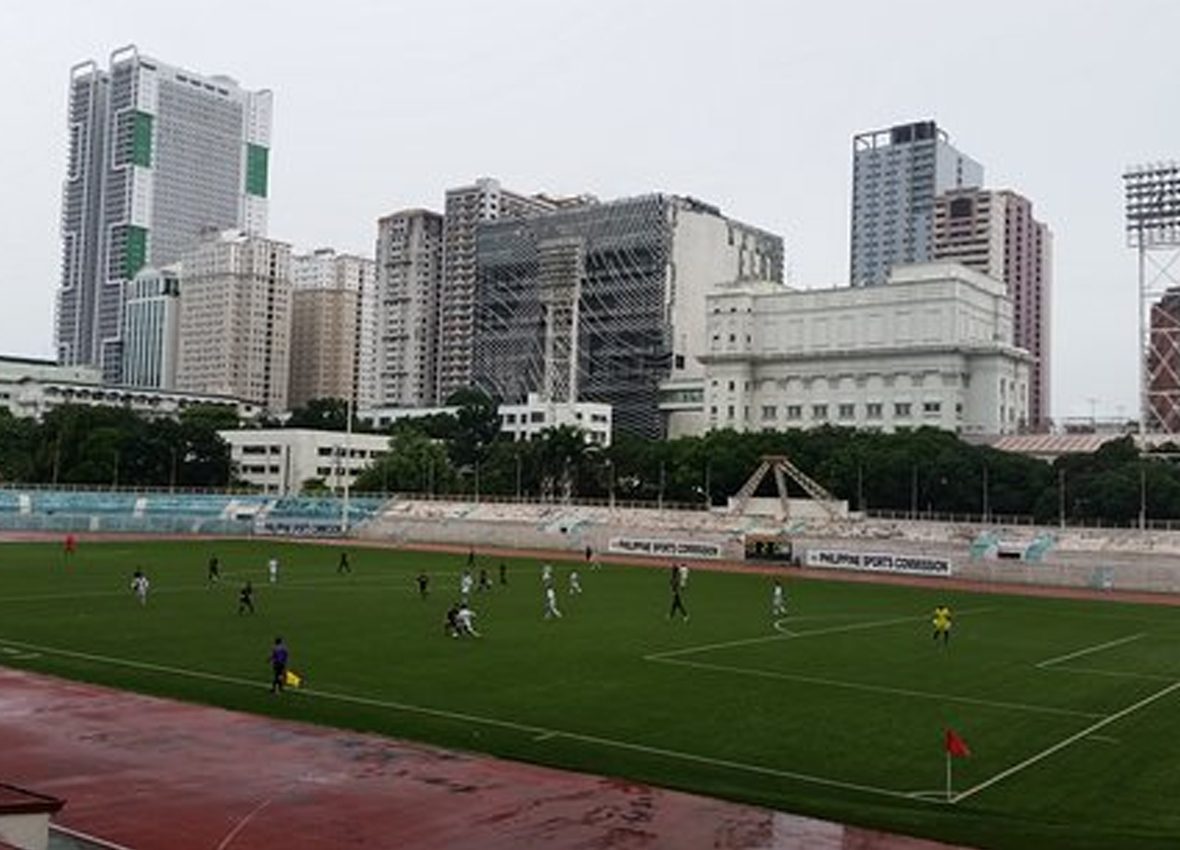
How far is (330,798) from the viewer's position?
60.0 ft

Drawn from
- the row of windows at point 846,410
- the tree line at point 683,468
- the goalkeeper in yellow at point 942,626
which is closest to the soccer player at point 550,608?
the goalkeeper in yellow at point 942,626

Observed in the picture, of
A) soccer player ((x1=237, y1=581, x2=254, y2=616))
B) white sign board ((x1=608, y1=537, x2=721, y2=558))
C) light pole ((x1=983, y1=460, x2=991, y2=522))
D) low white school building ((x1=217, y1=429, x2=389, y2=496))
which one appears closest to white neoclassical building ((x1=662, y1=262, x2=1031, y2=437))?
light pole ((x1=983, y1=460, x2=991, y2=522))

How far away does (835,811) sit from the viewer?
18.1 metres

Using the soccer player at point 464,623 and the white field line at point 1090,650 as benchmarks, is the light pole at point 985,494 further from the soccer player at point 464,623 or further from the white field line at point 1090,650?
the soccer player at point 464,623

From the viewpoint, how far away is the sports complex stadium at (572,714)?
17281mm

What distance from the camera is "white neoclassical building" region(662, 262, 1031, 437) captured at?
153125mm

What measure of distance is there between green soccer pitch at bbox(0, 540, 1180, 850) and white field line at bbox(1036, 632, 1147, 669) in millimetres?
201

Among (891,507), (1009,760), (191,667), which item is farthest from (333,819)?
(891,507)

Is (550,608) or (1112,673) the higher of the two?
(550,608)

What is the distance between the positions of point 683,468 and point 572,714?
9076 centimetres

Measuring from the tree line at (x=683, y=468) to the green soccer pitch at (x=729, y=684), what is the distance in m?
50.3

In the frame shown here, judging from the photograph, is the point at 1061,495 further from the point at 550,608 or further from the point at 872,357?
the point at 550,608

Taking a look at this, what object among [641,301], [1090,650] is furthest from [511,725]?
[641,301]

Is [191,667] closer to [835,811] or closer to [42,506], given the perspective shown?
[835,811]
